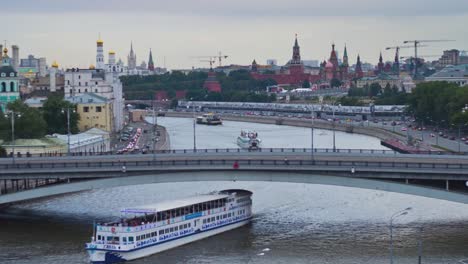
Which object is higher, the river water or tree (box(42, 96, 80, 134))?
tree (box(42, 96, 80, 134))

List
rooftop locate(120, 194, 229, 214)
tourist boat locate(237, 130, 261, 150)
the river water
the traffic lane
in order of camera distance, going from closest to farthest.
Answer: the river water < rooftop locate(120, 194, 229, 214) < the traffic lane < tourist boat locate(237, 130, 261, 150)

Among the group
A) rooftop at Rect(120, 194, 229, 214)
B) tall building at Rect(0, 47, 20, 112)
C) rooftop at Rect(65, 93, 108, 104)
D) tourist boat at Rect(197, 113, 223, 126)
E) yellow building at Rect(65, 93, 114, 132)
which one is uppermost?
tall building at Rect(0, 47, 20, 112)

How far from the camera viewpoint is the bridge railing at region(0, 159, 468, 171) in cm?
4312

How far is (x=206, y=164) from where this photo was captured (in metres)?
45.3

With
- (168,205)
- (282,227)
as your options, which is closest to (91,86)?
(282,227)

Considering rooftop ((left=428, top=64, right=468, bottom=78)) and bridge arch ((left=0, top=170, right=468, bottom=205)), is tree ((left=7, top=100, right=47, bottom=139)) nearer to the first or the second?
bridge arch ((left=0, top=170, right=468, bottom=205))

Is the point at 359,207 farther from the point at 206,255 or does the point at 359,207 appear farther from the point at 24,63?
the point at 24,63

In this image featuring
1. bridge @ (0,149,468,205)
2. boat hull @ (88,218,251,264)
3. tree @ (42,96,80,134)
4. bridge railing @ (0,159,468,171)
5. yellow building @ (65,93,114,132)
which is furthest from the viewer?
yellow building @ (65,93,114,132)

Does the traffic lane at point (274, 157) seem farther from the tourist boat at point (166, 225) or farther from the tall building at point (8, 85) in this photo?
the tall building at point (8, 85)

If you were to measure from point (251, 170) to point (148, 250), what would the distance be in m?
7.02

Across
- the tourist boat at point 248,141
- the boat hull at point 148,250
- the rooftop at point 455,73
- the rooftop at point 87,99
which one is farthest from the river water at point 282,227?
the rooftop at point 455,73

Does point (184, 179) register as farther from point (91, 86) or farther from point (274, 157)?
point (91, 86)

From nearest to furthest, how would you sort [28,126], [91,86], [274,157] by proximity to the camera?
[274,157]
[28,126]
[91,86]

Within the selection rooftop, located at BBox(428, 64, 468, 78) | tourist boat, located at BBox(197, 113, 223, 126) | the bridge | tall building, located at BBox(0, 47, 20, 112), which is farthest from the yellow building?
rooftop, located at BBox(428, 64, 468, 78)
